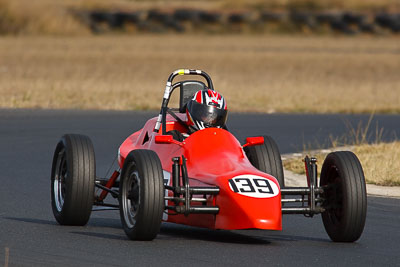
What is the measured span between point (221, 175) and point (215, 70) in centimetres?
2715

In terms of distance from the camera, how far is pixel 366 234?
35.6 feet

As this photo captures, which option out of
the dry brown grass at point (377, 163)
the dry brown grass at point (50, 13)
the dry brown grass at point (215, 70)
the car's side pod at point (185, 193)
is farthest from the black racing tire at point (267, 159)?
the dry brown grass at point (50, 13)

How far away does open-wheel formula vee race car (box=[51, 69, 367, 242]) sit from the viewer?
954cm

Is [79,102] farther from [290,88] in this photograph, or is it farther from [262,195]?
[262,195]

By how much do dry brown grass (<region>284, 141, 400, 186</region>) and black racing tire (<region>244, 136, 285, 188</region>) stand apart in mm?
3356

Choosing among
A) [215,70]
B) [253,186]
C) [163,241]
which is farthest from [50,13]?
[253,186]

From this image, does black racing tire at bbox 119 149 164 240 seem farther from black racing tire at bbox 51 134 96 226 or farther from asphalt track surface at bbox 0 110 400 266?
black racing tire at bbox 51 134 96 226

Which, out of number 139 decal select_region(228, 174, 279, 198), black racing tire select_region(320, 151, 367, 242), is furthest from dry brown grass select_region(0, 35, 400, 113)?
number 139 decal select_region(228, 174, 279, 198)

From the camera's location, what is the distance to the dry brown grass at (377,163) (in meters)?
14.5

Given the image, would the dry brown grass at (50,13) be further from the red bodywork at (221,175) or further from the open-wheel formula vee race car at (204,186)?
the red bodywork at (221,175)

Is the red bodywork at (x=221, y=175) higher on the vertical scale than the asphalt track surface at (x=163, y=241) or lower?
higher

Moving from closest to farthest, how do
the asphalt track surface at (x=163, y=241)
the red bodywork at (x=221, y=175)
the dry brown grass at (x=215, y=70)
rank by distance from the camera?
the asphalt track surface at (x=163, y=241) → the red bodywork at (x=221, y=175) → the dry brown grass at (x=215, y=70)

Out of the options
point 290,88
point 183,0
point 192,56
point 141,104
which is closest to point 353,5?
point 183,0

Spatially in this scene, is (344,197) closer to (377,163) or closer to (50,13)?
(377,163)
